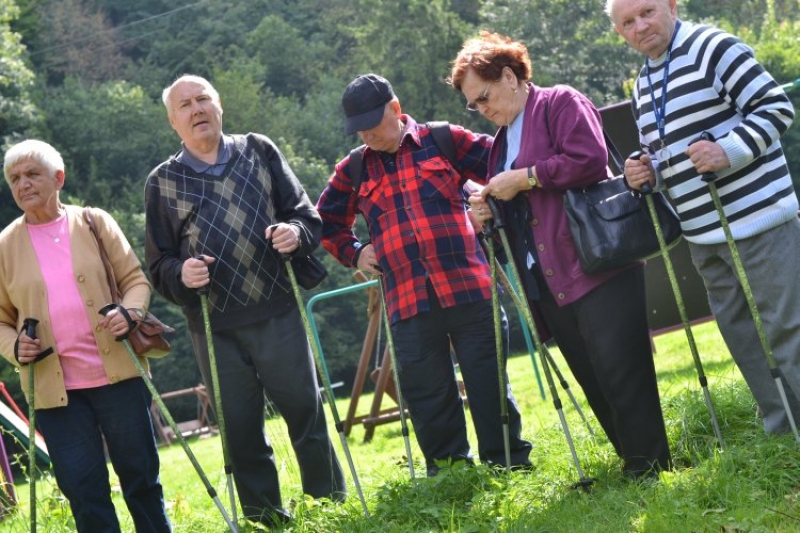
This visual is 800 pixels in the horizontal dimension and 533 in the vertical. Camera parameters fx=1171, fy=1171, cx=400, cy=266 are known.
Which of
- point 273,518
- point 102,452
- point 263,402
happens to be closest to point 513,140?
point 263,402

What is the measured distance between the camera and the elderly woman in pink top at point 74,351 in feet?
15.8

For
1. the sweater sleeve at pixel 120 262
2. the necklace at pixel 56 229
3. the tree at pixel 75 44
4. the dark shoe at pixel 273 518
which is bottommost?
the dark shoe at pixel 273 518

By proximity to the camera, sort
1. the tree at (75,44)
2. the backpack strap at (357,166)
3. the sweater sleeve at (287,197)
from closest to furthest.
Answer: the sweater sleeve at (287,197), the backpack strap at (357,166), the tree at (75,44)

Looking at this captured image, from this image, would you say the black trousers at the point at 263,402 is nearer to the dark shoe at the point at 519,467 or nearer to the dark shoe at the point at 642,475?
the dark shoe at the point at 519,467

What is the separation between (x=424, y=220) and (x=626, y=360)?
3.93 feet

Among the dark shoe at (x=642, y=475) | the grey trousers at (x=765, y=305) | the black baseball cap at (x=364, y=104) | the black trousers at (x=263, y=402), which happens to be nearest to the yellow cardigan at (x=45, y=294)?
the black trousers at (x=263, y=402)

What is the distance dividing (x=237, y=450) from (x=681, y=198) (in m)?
2.19

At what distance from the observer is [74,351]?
487 centimetres

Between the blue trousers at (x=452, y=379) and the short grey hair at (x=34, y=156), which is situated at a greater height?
the short grey hair at (x=34, y=156)

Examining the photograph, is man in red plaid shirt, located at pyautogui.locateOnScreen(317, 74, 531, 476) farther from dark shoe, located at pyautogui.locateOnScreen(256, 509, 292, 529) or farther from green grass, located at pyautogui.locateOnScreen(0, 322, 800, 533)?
dark shoe, located at pyautogui.locateOnScreen(256, 509, 292, 529)

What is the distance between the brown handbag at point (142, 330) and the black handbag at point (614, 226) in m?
1.71

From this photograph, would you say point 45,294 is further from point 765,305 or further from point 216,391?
point 765,305

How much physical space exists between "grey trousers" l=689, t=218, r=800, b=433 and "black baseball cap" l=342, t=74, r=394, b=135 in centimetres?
147

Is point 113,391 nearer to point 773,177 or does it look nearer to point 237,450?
point 237,450
